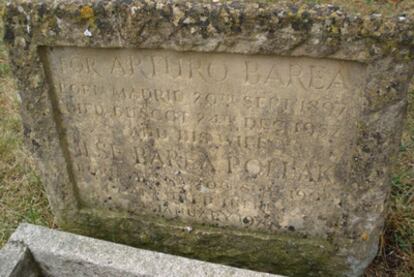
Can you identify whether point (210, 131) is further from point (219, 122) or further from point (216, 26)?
point (216, 26)

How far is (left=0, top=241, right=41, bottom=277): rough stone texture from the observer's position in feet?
6.38

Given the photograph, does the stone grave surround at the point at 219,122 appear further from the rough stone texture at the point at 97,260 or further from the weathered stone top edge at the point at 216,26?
the rough stone texture at the point at 97,260

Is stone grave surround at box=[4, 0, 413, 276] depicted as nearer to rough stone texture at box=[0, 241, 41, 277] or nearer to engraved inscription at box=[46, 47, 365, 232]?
engraved inscription at box=[46, 47, 365, 232]

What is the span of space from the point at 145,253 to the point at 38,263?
0.48 metres

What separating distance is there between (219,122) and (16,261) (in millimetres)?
990

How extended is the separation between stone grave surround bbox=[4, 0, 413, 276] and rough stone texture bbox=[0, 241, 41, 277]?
1.17 ft

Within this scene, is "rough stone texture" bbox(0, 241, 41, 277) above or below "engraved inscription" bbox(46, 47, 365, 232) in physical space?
below

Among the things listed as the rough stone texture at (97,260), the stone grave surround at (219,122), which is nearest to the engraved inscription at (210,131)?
the stone grave surround at (219,122)

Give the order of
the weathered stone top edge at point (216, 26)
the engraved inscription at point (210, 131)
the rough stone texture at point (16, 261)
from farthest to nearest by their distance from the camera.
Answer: the rough stone texture at point (16, 261) < the engraved inscription at point (210, 131) < the weathered stone top edge at point (216, 26)

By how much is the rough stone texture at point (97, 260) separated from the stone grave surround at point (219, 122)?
311 millimetres

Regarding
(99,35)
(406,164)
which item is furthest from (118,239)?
(406,164)

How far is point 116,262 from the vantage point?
6.38 ft

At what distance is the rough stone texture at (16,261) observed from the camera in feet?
6.38

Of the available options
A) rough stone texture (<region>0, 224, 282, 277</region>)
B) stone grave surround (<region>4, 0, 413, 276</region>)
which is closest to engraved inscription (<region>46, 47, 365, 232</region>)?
stone grave surround (<region>4, 0, 413, 276</region>)
